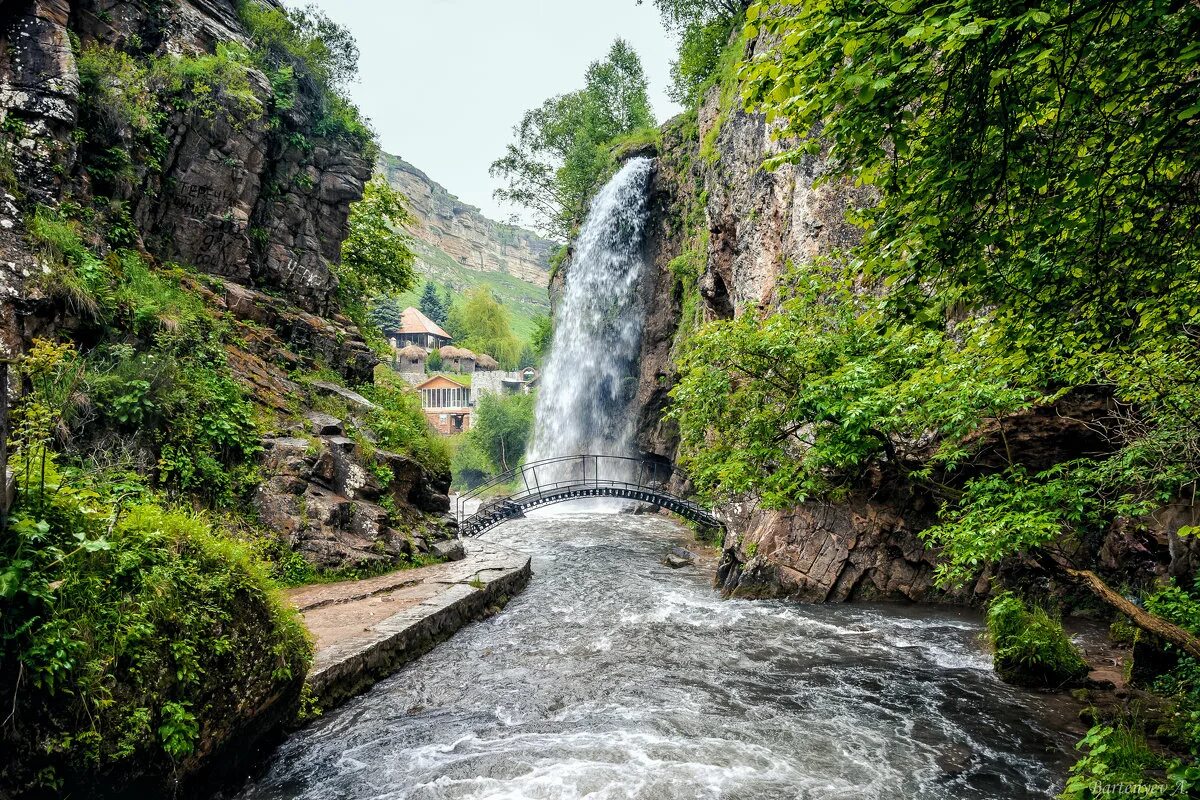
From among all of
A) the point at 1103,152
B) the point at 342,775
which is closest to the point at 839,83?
the point at 1103,152

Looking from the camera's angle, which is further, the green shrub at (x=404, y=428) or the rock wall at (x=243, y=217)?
the green shrub at (x=404, y=428)

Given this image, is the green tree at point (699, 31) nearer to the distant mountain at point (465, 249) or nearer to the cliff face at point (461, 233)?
the distant mountain at point (465, 249)

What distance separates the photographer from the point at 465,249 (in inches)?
5138

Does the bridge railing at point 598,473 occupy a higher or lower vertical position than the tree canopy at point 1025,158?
lower

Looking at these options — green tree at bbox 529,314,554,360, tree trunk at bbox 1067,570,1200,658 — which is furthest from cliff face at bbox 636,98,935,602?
green tree at bbox 529,314,554,360

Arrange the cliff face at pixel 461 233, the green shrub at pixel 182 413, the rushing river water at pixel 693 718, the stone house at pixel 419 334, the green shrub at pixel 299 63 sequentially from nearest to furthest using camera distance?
1. the rushing river water at pixel 693 718
2. the green shrub at pixel 182 413
3. the green shrub at pixel 299 63
4. the stone house at pixel 419 334
5. the cliff face at pixel 461 233

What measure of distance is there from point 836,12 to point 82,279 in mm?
11091

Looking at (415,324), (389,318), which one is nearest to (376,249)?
(389,318)

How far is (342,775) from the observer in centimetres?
546

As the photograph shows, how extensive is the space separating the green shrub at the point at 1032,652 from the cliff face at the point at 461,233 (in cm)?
10961

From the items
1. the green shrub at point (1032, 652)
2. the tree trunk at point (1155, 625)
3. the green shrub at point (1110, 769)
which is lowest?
the green shrub at point (1032, 652)

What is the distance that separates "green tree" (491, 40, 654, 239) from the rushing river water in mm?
29538

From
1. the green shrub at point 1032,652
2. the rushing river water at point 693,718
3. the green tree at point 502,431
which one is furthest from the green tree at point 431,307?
the green shrub at point 1032,652

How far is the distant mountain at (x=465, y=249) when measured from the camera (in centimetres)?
11625
